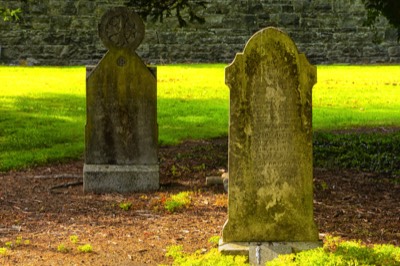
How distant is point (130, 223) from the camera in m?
7.81

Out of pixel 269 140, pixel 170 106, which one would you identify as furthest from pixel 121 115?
pixel 170 106

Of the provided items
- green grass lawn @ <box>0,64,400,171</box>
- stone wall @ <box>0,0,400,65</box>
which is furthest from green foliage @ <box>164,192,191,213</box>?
stone wall @ <box>0,0,400,65</box>

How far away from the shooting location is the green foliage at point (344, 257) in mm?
5824

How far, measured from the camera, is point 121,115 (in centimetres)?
962

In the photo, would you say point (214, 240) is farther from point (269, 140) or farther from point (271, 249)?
point (269, 140)

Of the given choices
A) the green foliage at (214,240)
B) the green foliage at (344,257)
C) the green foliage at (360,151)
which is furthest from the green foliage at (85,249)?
the green foliage at (360,151)

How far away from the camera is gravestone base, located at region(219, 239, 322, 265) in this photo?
631cm

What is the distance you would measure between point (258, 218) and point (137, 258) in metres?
0.96

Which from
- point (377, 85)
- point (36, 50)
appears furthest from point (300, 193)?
point (36, 50)

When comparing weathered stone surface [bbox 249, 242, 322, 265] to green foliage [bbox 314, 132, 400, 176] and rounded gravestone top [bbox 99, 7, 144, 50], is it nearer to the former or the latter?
rounded gravestone top [bbox 99, 7, 144, 50]

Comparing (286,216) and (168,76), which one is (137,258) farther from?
(168,76)

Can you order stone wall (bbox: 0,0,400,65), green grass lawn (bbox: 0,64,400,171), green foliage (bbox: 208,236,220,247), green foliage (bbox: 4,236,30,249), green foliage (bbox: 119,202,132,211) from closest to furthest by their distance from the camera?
1. green foliage (bbox: 208,236,220,247)
2. green foliage (bbox: 4,236,30,249)
3. green foliage (bbox: 119,202,132,211)
4. green grass lawn (bbox: 0,64,400,171)
5. stone wall (bbox: 0,0,400,65)

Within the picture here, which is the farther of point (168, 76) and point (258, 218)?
point (168, 76)

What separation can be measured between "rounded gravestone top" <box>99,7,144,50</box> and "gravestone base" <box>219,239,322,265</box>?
3.72m
